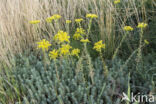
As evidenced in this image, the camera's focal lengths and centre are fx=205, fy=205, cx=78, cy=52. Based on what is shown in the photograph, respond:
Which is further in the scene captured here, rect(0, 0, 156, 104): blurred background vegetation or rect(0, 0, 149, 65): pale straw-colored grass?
rect(0, 0, 149, 65): pale straw-colored grass

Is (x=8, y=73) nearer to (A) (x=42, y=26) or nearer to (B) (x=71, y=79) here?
(B) (x=71, y=79)

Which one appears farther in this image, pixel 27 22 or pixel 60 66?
pixel 27 22

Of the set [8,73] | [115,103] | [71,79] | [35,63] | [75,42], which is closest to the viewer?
[115,103]

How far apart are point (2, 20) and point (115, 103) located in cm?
179

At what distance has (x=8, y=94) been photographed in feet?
6.68

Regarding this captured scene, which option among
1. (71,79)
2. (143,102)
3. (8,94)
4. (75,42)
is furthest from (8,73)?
(143,102)

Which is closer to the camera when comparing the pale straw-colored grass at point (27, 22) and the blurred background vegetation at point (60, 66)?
the blurred background vegetation at point (60, 66)

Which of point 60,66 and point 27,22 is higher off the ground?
point 27,22

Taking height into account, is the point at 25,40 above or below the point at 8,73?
above

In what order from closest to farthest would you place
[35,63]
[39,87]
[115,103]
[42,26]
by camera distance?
[115,103]
[39,87]
[35,63]
[42,26]

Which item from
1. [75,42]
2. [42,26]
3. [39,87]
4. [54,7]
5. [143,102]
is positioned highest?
[54,7]

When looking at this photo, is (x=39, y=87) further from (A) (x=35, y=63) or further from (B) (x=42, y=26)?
(B) (x=42, y=26)

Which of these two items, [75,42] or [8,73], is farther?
[75,42]

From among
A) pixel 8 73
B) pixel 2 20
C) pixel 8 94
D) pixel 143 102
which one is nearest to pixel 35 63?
pixel 8 73
